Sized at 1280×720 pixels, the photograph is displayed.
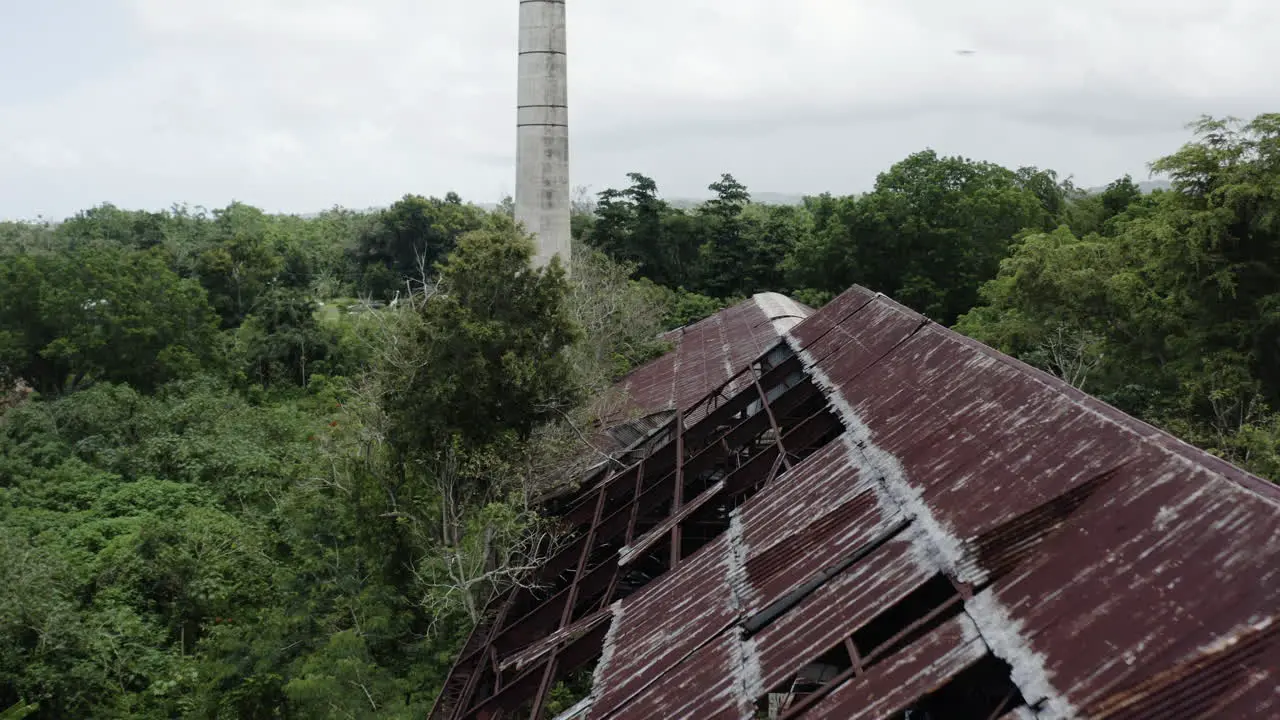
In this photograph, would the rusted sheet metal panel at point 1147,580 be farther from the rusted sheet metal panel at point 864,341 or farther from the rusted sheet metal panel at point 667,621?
the rusted sheet metal panel at point 864,341

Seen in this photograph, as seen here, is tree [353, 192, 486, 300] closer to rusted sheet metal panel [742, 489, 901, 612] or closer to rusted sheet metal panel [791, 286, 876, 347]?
rusted sheet metal panel [791, 286, 876, 347]

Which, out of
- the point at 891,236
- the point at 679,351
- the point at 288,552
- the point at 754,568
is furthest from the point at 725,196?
the point at 754,568

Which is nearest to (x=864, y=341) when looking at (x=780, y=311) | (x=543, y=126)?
(x=543, y=126)

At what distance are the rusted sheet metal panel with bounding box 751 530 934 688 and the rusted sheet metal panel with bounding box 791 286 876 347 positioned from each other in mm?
7380

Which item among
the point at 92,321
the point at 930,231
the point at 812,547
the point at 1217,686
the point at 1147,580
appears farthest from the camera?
the point at 930,231

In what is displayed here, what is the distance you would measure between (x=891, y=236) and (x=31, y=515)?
1173 inches

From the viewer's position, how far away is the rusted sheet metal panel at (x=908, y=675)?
16.5 ft

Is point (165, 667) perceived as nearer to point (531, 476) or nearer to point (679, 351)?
point (531, 476)

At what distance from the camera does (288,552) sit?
Result: 20094 millimetres

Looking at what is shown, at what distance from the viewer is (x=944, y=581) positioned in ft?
22.6

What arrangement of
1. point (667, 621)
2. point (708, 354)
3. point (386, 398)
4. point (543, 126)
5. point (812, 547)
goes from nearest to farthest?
point (812, 547)
point (667, 621)
point (386, 398)
point (543, 126)
point (708, 354)

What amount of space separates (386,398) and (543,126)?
32.2 feet

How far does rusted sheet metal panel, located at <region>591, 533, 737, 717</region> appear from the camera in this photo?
679cm

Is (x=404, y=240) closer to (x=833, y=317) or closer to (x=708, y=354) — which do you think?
(x=708, y=354)
